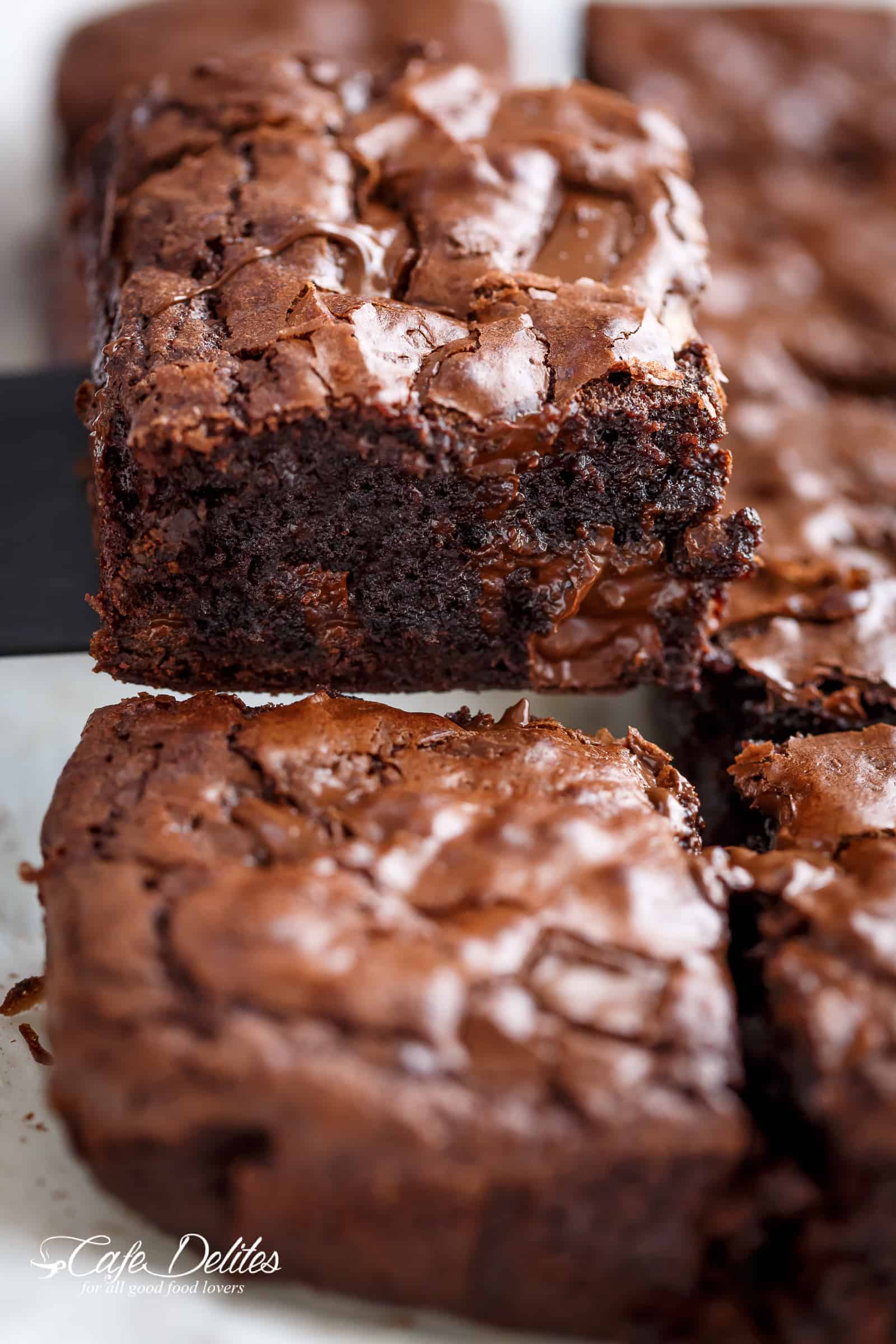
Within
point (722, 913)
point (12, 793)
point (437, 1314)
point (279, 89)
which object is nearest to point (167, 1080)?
point (437, 1314)

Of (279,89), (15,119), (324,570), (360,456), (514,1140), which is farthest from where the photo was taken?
(15,119)

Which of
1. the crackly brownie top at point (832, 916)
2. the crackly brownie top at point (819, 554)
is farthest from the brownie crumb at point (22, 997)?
the crackly brownie top at point (819, 554)

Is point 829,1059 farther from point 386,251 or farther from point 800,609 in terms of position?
point 386,251

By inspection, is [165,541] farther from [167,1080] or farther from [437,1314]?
[437,1314]

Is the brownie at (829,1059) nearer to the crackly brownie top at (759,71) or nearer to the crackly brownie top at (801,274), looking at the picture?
the crackly brownie top at (801,274)

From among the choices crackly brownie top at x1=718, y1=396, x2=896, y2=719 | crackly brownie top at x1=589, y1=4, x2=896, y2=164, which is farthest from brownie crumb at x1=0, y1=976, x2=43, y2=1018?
crackly brownie top at x1=589, y1=4, x2=896, y2=164

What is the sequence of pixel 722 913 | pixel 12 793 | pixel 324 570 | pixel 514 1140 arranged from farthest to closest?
pixel 12 793
pixel 324 570
pixel 722 913
pixel 514 1140

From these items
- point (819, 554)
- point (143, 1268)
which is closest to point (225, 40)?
point (819, 554)
